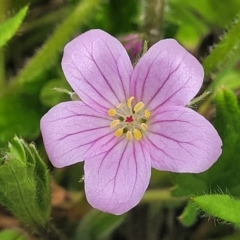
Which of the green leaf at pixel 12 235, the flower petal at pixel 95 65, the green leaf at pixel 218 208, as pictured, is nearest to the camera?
the green leaf at pixel 218 208

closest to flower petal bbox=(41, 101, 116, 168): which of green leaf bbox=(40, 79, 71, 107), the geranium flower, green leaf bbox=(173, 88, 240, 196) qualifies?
the geranium flower

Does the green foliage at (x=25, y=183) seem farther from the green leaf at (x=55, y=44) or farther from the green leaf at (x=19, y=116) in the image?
the green leaf at (x=55, y=44)

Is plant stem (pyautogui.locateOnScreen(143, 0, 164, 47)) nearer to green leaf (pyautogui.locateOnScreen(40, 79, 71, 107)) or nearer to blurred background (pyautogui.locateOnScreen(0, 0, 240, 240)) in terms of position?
blurred background (pyautogui.locateOnScreen(0, 0, 240, 240))

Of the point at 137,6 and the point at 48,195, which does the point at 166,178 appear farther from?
the point at 137,6

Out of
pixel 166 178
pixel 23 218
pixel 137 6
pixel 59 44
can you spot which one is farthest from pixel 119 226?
pixel 137 6

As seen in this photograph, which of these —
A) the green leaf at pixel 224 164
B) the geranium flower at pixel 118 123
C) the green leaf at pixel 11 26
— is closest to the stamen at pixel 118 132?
the geranium flower at pixel 118 123

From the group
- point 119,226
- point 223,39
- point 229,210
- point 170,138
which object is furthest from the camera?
point 119,226
